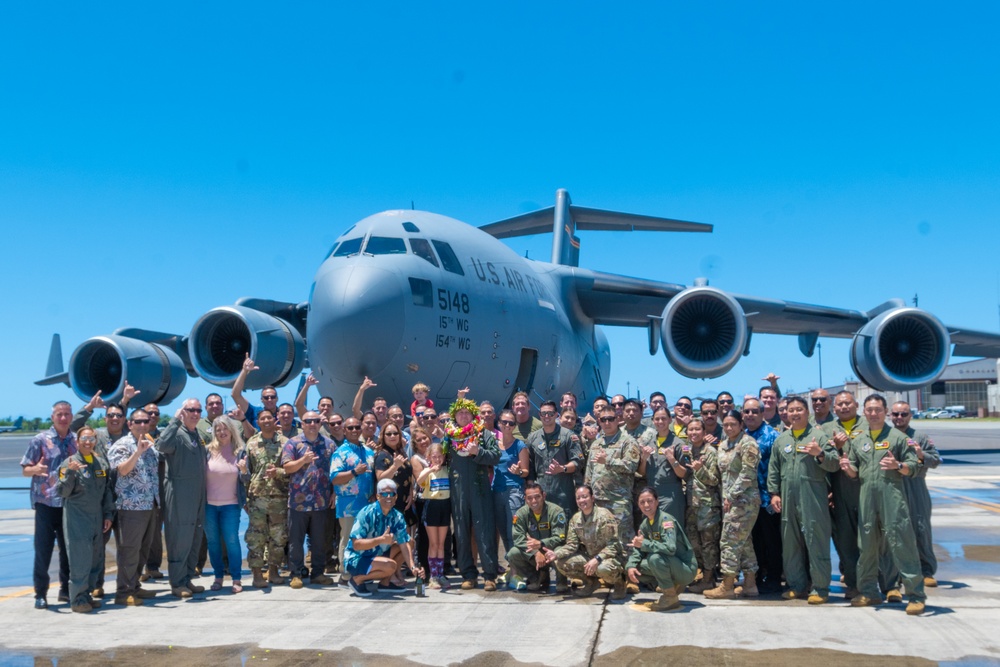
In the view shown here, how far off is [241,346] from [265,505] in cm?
636

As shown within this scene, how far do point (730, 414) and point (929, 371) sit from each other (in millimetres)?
10086

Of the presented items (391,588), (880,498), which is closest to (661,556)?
(880,498)

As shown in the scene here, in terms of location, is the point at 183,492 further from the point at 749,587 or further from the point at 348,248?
the point at 749,587

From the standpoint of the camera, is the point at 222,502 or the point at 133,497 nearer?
the point at 133,497

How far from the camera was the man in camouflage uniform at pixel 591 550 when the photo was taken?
690cm

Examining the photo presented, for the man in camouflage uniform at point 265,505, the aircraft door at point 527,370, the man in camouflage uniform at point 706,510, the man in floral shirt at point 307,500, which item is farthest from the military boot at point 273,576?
the aircraft door at point 527,370

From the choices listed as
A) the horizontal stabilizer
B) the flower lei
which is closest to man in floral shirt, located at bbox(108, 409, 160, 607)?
the flower lei

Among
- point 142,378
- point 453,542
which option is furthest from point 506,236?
point 453,542

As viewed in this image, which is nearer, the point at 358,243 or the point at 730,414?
the point at 730,414

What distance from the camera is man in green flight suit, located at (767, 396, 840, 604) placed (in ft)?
21.9

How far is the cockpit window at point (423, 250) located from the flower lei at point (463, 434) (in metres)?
3.76

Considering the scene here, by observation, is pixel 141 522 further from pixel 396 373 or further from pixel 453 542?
pixel 396 373

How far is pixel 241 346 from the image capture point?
1355 centimetres

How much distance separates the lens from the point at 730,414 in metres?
7.04
